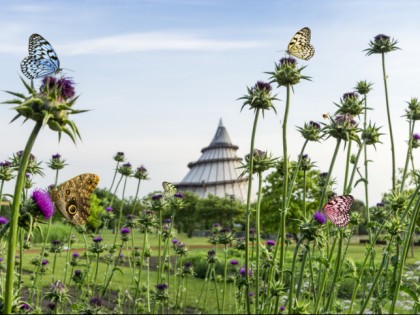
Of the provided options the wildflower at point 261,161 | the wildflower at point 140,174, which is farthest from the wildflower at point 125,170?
the wildflower at point 261,161

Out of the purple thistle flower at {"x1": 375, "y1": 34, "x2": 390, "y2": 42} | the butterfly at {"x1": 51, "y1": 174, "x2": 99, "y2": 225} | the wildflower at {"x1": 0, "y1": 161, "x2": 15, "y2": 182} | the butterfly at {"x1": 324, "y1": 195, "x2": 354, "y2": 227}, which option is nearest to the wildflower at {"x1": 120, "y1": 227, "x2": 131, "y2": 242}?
the butterfly at {"x1": 51, "y1": 174, "x2": 99, "y2": 225}

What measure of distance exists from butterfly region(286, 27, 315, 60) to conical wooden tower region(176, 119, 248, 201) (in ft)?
476

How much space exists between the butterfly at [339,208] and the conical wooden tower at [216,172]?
147 metres

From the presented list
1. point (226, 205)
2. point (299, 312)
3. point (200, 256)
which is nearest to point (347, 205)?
point (299, 312)

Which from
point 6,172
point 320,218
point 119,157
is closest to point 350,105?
point 320,218

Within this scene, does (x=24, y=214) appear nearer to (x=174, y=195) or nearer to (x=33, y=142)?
(x=33, y=142)

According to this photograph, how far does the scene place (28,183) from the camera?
899cm

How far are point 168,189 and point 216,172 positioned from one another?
493 ft

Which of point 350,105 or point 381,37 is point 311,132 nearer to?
point 350,105

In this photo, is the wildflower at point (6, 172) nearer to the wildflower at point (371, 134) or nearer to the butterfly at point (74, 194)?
the butterfly at point (74, 194)

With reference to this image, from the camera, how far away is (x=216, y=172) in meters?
160

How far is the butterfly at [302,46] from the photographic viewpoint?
7582 mm

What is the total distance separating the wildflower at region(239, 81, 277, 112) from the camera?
6586mm

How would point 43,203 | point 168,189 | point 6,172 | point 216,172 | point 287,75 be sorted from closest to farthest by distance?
1. point 43,203
2. point 287,75
3. point 6,172
4. point 168,189
5. point 216,172
